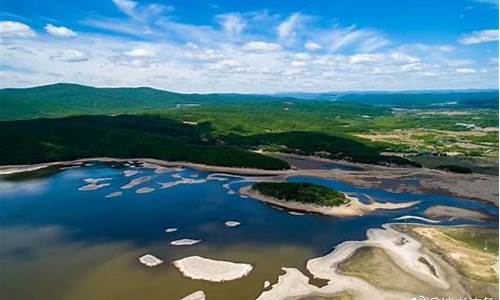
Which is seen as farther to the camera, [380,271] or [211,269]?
[211,269]

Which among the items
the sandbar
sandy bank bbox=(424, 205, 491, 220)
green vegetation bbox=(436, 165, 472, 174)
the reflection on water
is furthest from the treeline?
the reflection on water

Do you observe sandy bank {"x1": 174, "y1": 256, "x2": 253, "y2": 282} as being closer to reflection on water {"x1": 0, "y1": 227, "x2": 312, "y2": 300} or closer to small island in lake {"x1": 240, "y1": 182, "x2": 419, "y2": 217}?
reflection on water {"x1": 0, "y1": 227, "x2": 312, "y2": 300}

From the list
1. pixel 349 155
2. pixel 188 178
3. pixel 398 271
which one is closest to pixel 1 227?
pixel 188 178

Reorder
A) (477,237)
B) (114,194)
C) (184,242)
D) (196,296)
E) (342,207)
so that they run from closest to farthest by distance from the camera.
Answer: (196,296) < (184,242) < (477,237) < (342,207) < (114,194)

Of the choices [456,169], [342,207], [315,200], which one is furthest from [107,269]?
[456,169]

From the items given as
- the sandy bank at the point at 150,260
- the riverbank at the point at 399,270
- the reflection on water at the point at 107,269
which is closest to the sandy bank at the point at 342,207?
the riverbank at the point at 399,270

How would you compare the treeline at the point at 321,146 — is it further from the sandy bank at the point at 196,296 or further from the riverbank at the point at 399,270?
the sandy bank at the point at 196,296

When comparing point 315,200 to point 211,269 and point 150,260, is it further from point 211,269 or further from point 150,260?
point 150,260
